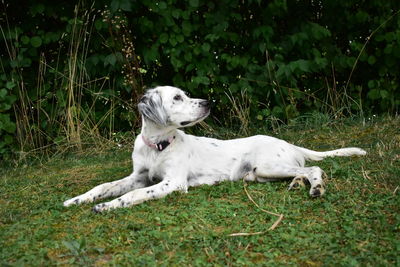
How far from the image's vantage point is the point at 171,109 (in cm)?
458

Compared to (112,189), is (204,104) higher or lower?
higher

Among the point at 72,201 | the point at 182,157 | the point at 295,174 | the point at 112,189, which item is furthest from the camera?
the point at 182,157

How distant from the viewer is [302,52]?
7.14 m

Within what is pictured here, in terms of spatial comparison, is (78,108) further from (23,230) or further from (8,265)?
(8,265)

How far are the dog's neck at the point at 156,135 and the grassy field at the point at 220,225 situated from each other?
0.46 metres

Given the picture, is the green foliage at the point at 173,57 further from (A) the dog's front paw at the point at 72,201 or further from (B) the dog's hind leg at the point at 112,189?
(A) the dog's front paw at the point at 72,201

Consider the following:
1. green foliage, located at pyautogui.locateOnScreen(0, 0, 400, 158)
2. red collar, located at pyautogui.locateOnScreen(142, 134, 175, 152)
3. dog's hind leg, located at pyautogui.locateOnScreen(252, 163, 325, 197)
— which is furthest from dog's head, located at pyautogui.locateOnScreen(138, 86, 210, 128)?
green foliage, located at pyautogui.locateOnScreen(0, 0, 400, 158)

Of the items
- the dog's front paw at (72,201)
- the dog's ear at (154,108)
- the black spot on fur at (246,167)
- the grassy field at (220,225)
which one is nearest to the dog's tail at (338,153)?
the grassy field at (220,225)

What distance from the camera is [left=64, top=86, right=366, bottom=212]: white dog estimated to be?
177 inches

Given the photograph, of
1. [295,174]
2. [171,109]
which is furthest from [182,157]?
[295,174]

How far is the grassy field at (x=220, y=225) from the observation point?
3.01 m

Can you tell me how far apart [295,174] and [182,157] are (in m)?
0.87

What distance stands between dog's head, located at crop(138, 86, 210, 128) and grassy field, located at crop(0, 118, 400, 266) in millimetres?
537

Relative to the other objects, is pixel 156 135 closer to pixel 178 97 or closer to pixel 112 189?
pixel 178 97
